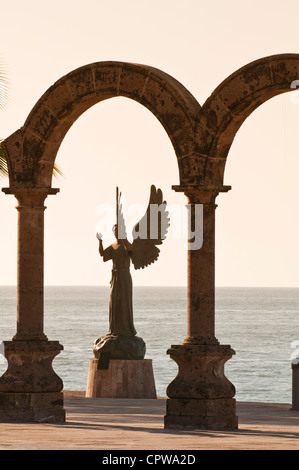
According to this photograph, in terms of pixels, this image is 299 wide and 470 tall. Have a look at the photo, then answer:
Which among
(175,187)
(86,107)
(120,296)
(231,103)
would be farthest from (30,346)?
(120,296)

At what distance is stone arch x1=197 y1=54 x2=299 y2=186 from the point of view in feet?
50.2

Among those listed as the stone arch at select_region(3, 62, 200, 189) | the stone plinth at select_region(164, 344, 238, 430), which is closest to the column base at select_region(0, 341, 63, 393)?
the stone plinth at select_region(164, 344, 238, 430)

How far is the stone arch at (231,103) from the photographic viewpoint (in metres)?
15.3

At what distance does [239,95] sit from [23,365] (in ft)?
12.8

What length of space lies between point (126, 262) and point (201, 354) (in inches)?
247

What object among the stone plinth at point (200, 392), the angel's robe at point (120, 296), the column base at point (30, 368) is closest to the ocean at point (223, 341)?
the angel's robe at point (120, 296)

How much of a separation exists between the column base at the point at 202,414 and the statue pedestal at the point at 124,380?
17.2 ft

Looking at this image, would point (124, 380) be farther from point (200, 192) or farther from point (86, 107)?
point (200, 192)

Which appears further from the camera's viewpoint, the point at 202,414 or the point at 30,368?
the point at 30,368

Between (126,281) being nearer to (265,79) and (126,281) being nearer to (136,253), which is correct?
(136,253)

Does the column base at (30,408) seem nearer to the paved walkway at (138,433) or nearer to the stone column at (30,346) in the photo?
the stone column at (30,346)

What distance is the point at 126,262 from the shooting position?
71.3 feet

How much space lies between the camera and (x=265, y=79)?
15.4 m

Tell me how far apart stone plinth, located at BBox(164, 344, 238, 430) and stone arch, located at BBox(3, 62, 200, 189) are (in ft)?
6.10
